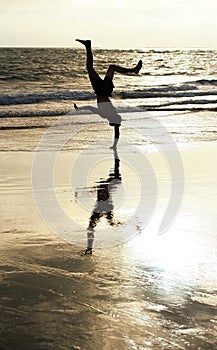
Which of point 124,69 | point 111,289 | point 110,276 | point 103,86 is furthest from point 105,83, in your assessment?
point 111,289

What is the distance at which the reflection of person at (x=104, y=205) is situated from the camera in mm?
6038

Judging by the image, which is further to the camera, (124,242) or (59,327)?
(124,242)

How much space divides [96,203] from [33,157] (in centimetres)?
381

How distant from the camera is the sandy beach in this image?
3.65 m

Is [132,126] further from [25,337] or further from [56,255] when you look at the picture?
[25,337]

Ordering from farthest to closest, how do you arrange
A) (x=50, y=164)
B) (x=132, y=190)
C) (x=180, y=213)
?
(x=50, y=164), (x=132, y=190), (x=180, y=213)

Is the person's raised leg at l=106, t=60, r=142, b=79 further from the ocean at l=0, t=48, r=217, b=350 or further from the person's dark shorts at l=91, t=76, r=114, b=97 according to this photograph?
the ocean at l=0, t=48, r=217, b=350

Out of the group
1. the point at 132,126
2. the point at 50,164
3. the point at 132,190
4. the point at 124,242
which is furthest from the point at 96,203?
the point at 132,126

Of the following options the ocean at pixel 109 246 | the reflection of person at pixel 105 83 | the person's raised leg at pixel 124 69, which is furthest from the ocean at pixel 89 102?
the person's raised leg at pixel 124 69

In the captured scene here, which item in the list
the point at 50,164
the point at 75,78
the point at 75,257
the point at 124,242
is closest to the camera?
the point at 75,257

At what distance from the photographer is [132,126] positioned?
15891 mm

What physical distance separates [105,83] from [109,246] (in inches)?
229

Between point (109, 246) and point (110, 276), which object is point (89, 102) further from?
point (110, 276)

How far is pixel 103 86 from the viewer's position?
35.9 ft
